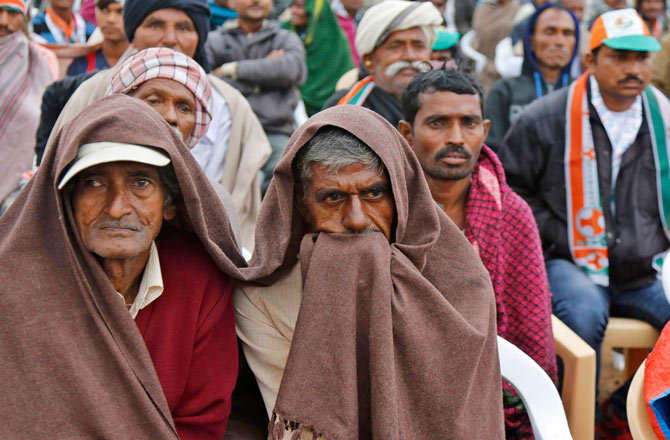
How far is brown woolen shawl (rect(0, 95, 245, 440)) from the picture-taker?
2156mm

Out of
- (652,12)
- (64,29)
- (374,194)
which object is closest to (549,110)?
(374,194)

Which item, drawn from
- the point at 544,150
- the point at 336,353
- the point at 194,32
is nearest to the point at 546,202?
the point at 544,150

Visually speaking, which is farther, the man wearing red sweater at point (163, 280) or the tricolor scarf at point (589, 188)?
the tricolor scarf at point (589, 188)

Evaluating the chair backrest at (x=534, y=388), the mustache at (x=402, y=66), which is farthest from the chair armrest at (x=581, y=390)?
the mustache at (x=402, y=66)

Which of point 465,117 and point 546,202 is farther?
point 546,202

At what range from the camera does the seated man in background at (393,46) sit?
15.5ft

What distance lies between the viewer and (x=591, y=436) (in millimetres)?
3287

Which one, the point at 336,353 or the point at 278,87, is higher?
the point at 278,87

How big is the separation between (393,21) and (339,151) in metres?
2.61

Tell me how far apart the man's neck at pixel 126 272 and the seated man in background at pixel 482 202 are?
150 centimetres

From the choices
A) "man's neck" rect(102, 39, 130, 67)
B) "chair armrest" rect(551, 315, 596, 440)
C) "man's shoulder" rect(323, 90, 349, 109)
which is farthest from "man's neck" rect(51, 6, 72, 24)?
"chair armrest" rect(551, 315, 596, 440)

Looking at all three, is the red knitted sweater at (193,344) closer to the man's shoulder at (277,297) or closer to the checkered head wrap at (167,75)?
the man's shoulder at (277,297)

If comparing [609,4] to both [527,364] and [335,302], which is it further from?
[335,302]

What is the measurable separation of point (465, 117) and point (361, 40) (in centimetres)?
164
